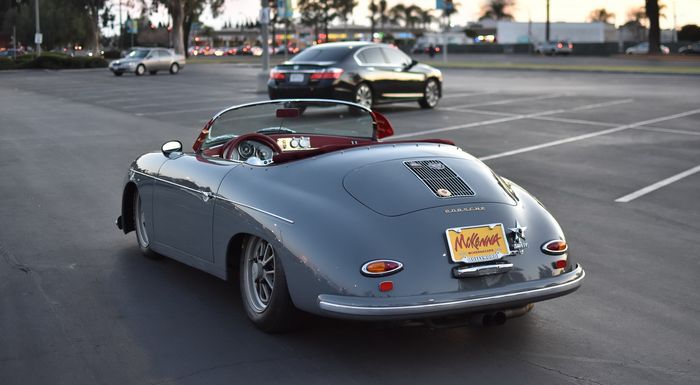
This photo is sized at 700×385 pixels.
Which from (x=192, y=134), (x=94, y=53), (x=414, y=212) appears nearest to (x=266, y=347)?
(x=414, y=212)

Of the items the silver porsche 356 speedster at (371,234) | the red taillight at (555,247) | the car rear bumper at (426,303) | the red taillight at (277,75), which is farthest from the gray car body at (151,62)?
the car rear bumper at (426,303)

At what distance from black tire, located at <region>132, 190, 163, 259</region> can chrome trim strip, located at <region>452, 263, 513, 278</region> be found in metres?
3.07

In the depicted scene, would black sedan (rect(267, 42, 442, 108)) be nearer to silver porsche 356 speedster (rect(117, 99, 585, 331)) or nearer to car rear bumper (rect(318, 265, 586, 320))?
silver porsche 356 speedster (rect(117, 99, 585, 331))

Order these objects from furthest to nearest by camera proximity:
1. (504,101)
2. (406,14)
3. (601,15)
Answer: (601,15)
(406,14)
(504,101)

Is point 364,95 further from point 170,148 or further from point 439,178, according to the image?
point 439,178

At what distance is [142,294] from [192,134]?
11666mm

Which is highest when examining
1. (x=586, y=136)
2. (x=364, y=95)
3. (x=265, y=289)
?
(x=364, y=95)

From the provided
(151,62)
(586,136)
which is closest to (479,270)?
(586,136)

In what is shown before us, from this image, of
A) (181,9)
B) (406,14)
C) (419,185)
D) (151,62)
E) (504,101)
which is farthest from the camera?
(406,14)

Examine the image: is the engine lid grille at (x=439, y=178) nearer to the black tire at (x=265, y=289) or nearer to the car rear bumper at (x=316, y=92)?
the black tire at (x=265, y=289)

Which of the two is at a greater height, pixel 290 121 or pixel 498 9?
pixel 498 9

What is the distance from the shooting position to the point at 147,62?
161 ft

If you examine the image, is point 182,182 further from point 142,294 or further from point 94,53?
point 94,53

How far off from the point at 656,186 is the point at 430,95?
12.4 meters
